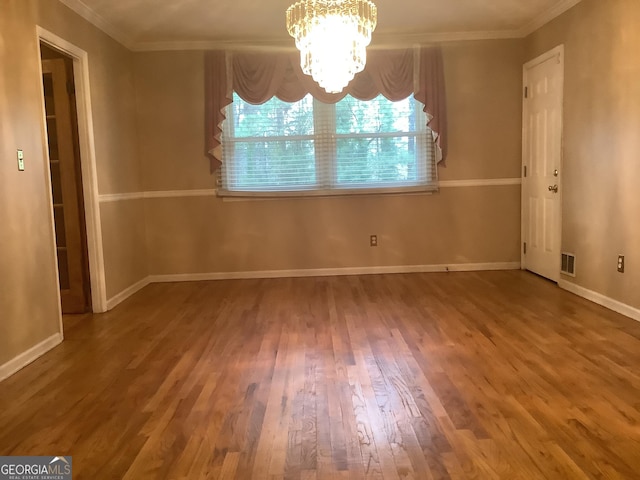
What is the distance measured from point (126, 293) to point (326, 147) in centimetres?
240

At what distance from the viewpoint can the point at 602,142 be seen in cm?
407

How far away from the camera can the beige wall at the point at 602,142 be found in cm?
372

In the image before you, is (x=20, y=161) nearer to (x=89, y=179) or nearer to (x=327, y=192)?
(x=89, y=179)

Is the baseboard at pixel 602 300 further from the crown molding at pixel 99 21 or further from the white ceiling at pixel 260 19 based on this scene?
the crown molding at pixel 99 21

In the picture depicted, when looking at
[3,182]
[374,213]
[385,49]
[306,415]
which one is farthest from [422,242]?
[3,182]

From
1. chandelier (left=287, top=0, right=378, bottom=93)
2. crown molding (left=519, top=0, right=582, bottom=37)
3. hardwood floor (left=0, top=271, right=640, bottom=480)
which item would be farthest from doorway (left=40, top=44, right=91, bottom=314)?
crown molding (left=519, top=0, right=582, bottom=37)

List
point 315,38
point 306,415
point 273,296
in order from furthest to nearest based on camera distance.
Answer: point 273,296, point 315,38, point 306,415

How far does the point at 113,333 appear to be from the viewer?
383 cm

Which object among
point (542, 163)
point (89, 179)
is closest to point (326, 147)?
point (542, 163)

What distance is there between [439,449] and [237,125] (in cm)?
415

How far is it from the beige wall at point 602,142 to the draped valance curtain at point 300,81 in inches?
45.9

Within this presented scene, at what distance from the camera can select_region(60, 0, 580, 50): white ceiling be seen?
4.29 meters

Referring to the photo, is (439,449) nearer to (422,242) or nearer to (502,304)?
(502,304)
